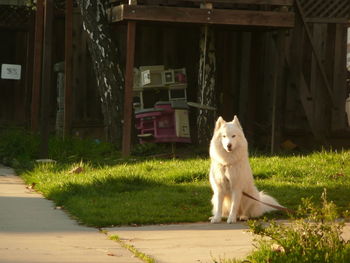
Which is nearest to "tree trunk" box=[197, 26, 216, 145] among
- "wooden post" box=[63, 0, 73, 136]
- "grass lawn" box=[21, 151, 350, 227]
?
"grass lawn" box=[21, 151, 350, 227]

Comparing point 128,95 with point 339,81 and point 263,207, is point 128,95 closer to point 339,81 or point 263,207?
point 339,81

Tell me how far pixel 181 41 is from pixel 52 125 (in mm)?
3391

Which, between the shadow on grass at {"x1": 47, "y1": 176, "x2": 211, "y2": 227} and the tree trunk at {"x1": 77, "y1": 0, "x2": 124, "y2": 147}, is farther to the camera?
the tree trunk at {"x1": 77, "y1": 0, "x2": 124, "y2": 147}

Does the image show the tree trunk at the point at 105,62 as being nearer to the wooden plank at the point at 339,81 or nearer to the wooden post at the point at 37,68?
the wooden post at the point at 37,68

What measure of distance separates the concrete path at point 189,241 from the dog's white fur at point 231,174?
0.30 m

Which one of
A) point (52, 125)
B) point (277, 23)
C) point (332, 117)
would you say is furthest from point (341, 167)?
point (52, 125)

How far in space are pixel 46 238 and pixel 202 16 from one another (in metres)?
8.35

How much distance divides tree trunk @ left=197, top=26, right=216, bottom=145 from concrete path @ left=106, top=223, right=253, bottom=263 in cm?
763

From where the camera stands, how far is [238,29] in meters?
19.3

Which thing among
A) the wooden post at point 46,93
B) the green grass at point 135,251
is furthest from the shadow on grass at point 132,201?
the wooden post at point 46,93

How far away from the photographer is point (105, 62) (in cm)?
1845

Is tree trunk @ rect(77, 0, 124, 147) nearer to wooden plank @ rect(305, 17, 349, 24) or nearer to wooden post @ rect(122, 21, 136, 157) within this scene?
wooden post @ rect(122, 21, 136, 157)

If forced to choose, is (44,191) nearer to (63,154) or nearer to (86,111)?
(63,154)

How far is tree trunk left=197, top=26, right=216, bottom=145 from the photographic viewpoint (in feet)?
59.5
